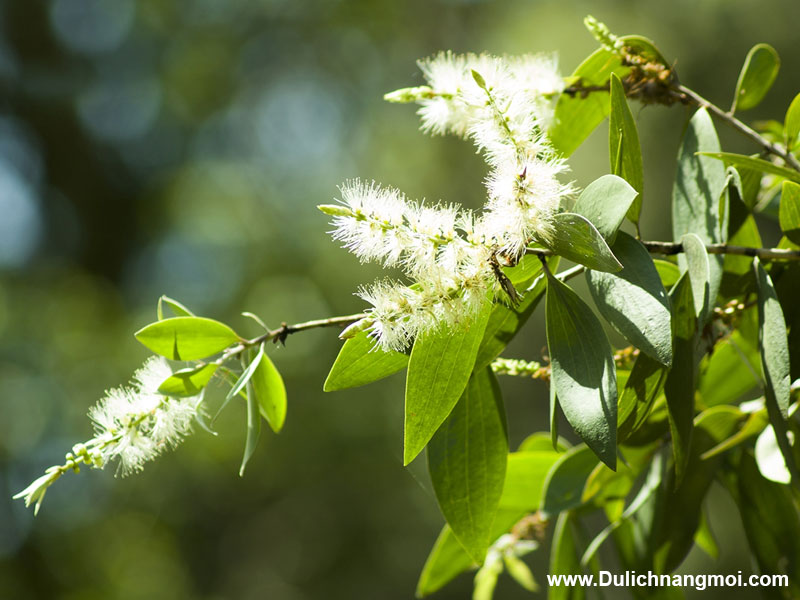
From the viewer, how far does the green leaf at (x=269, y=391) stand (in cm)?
49

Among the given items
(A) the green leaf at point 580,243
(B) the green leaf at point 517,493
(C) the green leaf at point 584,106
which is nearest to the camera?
(A) the green leaf at point 580,243

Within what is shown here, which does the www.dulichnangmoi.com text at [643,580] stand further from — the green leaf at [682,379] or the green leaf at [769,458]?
the green leaf at [682,379]

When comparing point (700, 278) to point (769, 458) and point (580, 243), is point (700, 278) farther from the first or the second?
point (769, 458)

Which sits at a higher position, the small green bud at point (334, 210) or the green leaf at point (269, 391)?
the small green bud at point (334, 210)

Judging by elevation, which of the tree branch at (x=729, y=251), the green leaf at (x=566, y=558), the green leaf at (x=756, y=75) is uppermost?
the green leaf at (x=756, y=75)

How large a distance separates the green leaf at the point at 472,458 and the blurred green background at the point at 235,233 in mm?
3196

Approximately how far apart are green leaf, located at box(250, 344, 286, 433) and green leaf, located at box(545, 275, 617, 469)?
201 millimetres

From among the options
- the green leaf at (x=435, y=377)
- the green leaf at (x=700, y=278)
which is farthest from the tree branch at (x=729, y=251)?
the green leaf at (x=435, y=377)

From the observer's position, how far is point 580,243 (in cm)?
36

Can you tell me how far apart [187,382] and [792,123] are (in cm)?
50

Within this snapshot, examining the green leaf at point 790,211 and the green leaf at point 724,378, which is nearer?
the green leaf at point 790,211

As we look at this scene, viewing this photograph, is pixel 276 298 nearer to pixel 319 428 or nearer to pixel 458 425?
pixel 319 428

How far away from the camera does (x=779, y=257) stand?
18.7 inches

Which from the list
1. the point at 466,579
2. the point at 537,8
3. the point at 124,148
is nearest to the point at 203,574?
the point at 466,579
